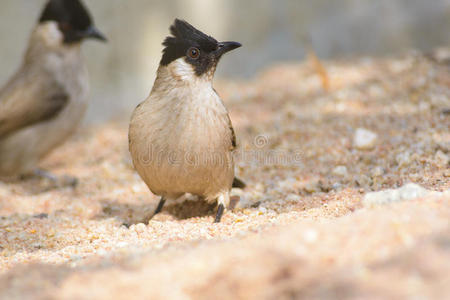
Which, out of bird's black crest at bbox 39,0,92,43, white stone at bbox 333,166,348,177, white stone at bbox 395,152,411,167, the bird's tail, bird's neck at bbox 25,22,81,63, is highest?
bird's black crest at bbox 39,0,92,43

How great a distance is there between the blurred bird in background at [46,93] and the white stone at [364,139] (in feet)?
9.51

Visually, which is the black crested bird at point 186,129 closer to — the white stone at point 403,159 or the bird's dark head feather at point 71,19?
the white stone at point 403,159

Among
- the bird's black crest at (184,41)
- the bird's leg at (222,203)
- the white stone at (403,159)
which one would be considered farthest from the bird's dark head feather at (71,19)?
the white stone at (403,159)

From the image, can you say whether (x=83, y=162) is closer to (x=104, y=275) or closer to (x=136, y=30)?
(x=136, y=30)

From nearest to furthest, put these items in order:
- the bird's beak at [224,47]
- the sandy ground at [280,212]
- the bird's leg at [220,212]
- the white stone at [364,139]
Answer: the sandy ground at [280,212], the bird's leg at [220,212], the bird's beak at [224,47], the white stone at [364,139]

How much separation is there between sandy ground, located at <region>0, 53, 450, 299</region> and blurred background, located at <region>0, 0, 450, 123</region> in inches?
17.4

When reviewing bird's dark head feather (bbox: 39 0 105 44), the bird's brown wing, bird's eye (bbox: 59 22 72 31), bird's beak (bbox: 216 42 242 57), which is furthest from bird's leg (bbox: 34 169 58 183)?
bird's beak (bbox: 216 42 242 57)

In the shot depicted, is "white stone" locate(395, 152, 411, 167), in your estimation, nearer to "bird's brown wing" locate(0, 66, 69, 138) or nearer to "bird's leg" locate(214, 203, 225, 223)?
"bird's leg" locate(214, 203, 225, 223)

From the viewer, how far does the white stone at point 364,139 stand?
466cm

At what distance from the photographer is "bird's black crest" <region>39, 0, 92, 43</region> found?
5898 mm

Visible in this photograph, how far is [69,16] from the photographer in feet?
19.4

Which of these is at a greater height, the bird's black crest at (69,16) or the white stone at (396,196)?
the bird's black crest at (69,16)

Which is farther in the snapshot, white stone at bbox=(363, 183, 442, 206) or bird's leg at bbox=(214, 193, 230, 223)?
bird's leg at bbox=(214, 193, 230, 223)

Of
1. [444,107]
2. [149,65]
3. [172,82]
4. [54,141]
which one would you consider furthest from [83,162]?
[444,107]
